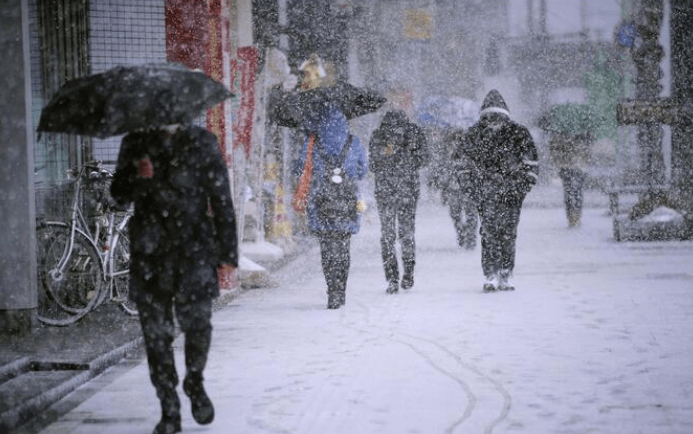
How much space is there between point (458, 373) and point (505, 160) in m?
5.21

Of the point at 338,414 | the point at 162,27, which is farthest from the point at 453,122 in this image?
the point at 338,414

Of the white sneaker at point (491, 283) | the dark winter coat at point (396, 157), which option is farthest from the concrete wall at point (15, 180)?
the white sneaker at point (491, 283)

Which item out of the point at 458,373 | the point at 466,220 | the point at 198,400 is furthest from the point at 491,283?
the point at 198,400

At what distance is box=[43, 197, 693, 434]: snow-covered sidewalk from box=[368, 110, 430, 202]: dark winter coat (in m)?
1.16

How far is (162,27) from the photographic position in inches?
480

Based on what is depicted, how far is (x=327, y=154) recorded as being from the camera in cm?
1084

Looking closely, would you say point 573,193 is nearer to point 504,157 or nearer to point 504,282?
point 504,282

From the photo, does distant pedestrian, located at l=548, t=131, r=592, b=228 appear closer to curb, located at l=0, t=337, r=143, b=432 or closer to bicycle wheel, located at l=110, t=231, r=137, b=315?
bicycle wheel, located at l=110, t=231, r=137, b=315

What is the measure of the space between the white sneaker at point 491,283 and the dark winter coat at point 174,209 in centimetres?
671

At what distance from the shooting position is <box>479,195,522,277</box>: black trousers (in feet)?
39.5

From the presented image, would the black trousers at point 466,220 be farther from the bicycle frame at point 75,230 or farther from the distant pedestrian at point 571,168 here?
the bicycle frame at point 75,230

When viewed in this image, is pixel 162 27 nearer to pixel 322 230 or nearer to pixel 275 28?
pixel 322 230

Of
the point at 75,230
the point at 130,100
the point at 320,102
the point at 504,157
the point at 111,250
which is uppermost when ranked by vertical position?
the point at 320,102

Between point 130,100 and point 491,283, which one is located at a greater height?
point 130,100
